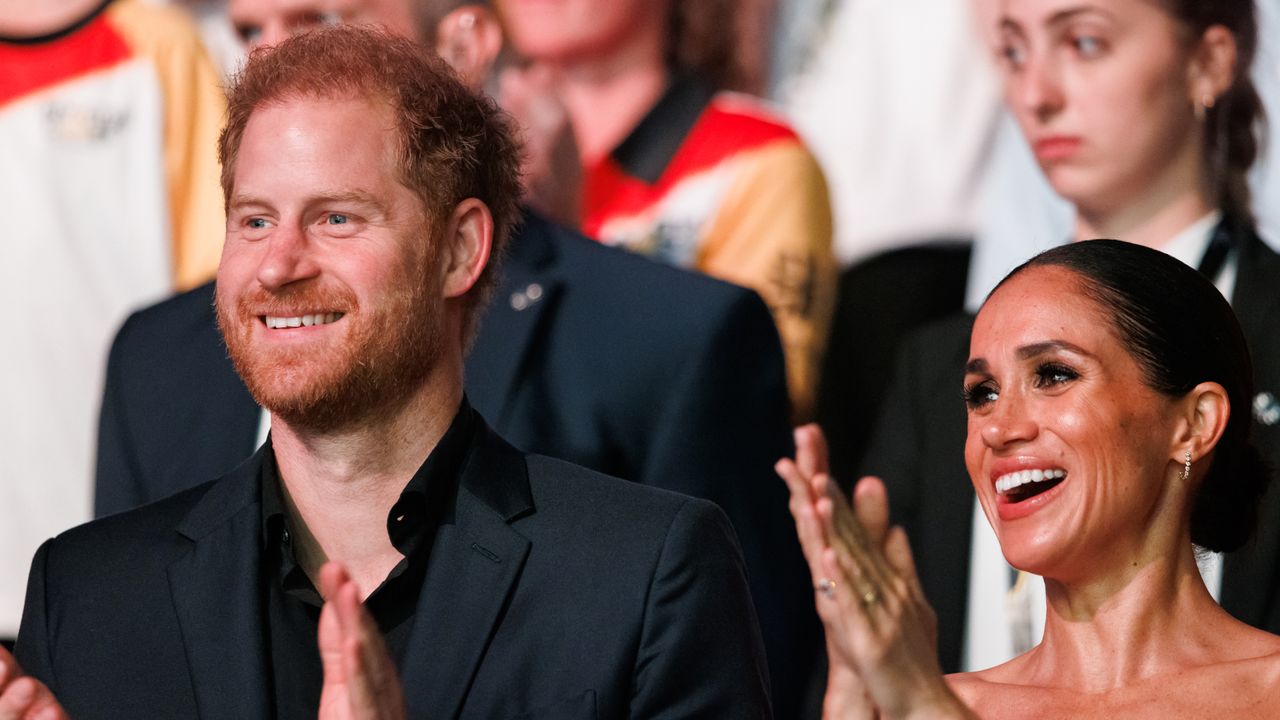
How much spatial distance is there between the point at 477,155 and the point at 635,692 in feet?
2.44

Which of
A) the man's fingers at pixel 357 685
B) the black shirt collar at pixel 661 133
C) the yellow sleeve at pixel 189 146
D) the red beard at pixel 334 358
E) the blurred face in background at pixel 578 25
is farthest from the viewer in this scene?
the yellow sleeve at pixel 189 146

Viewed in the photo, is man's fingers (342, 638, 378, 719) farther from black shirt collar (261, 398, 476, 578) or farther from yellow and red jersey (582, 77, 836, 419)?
yellow and red jersey (582, 77, 836, 419)

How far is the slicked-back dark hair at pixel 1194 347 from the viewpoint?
2.24m

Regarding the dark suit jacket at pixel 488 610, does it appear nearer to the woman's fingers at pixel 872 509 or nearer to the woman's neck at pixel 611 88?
the woman's fingers at pixel 872 509

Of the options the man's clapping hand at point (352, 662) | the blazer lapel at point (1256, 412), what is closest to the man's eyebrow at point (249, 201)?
the man's clapping hand at point (352, 662)

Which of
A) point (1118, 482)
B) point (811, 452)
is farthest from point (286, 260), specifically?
point (1118, 482)

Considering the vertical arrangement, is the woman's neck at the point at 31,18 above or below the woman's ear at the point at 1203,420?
above

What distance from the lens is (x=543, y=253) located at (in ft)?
10.0

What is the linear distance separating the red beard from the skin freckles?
2.28 ft

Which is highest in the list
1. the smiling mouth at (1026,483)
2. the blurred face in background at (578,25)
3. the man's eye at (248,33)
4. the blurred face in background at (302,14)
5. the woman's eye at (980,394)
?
the blurred face in background at (578,25)

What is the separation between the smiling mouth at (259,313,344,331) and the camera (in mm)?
2270

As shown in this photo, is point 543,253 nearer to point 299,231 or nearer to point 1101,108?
point 299,231

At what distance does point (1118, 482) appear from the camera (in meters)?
2.19

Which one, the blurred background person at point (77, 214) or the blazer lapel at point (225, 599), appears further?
the blurred background person at point (77, 214)
